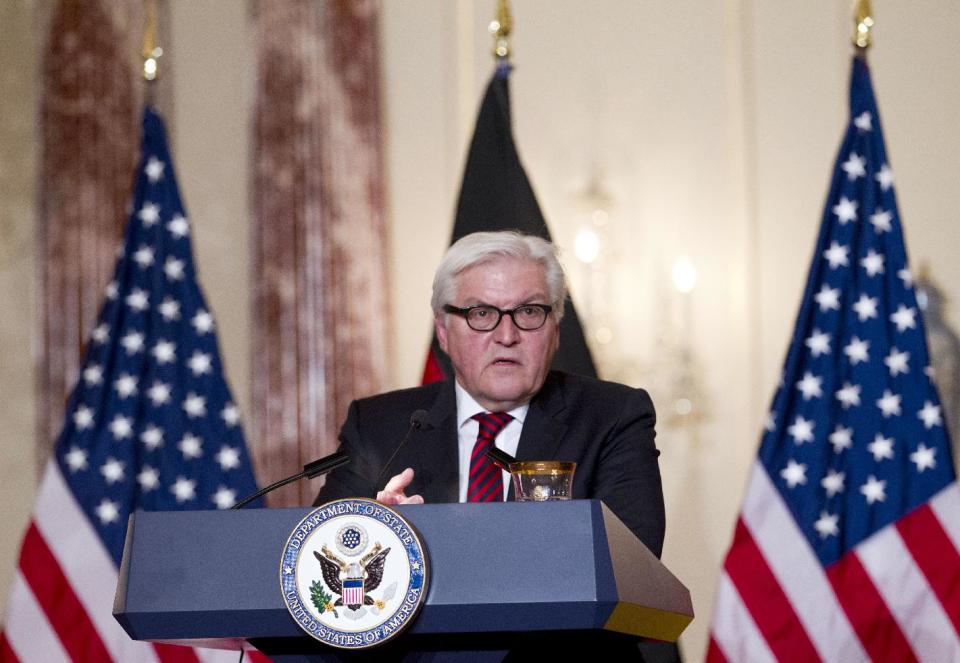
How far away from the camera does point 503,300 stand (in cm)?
273

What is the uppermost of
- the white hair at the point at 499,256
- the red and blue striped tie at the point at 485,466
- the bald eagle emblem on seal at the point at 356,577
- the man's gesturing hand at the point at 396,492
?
the white hair at the point at 499,256

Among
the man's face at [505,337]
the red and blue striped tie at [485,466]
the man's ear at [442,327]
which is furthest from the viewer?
the man's ear at [442,327]

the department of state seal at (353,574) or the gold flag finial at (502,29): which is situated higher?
the gold flag finial at (502,29)

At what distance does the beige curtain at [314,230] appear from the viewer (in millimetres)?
5730

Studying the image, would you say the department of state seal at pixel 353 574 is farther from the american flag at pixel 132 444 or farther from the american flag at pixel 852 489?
the american flag at pixel 132 444

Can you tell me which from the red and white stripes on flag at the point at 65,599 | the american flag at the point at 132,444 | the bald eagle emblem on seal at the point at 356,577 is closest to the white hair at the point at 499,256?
the bald eagle emblem on seal at the point at 356,577

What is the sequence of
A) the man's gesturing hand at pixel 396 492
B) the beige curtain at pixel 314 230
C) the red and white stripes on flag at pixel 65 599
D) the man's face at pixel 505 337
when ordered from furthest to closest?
the beige curtain at pixel 314 230, the red and white stripes on flag at pixel 65 599, the man's face at pixel 505 337, the man's gesturing hand at pixel 396 492

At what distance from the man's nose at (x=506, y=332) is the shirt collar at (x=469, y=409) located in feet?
0.56

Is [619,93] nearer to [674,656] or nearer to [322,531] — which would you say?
[674,656]

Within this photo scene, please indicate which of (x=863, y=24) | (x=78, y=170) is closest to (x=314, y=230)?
(x=78, y=170)

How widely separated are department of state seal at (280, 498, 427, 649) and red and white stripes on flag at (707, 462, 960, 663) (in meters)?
2.53

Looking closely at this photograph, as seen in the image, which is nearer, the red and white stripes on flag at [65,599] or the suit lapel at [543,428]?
the suit lapel at [543,428]

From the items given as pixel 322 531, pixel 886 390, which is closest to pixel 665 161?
pixel 886 390

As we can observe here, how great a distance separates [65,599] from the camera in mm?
4293
